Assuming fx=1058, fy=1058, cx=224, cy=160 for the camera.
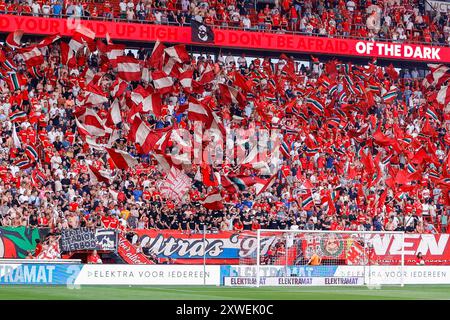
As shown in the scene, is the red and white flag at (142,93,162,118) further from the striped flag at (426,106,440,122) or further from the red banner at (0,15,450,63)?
the striped flag at (426,106,440,122)

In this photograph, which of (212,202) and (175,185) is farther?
(212,202)

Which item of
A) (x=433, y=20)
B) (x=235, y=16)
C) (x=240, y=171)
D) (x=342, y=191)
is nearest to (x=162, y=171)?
(x=240, y=171)

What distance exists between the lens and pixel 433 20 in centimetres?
5038

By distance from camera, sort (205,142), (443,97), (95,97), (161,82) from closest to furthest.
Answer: (95,97) < (205,142) < (161,82) < (443,97)

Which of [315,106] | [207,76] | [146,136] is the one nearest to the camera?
[146,136]

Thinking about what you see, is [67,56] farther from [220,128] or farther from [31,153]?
[220,128]

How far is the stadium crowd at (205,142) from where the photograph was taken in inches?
1405

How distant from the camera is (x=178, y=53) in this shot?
41.9 m

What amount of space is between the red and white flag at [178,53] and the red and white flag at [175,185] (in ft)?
23.5

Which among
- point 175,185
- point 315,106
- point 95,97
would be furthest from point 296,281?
point 315,106

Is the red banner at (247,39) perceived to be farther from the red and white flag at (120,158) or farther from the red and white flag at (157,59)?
the red and white flag at (120,158)

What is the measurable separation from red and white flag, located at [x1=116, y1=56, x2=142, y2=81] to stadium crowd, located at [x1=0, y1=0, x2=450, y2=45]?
104 inches

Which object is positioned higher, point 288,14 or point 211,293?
point 288,14

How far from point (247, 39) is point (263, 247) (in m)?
13.4
